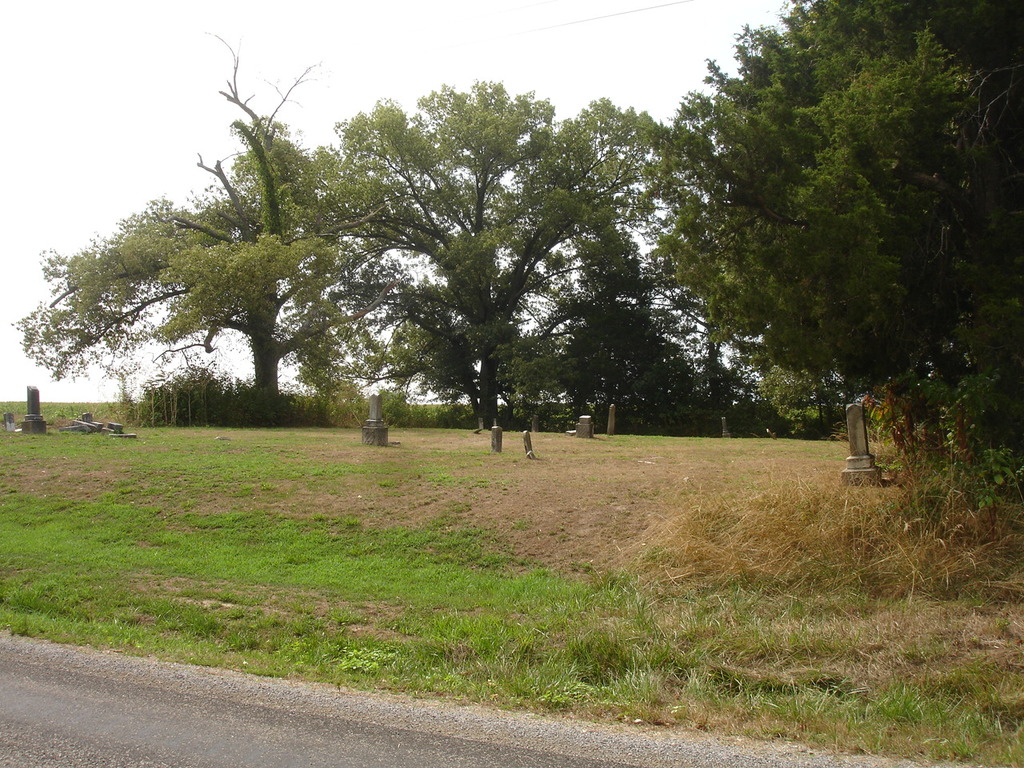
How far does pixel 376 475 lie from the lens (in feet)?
44.0

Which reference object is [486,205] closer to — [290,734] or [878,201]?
[878,201]

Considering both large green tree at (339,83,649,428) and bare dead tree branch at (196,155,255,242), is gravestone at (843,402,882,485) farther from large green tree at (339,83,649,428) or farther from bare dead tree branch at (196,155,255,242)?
bare dead tree branch at (196,155,255,242)

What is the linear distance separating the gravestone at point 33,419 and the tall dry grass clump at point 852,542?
677 inches

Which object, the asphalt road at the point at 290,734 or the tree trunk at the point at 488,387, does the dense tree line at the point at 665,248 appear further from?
the asphalt road at the point at 290,734

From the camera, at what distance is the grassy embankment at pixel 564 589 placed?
18.3 ft

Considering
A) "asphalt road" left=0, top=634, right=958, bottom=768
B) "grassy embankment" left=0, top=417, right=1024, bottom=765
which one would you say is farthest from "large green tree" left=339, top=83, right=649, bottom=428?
"asphalt road" left=0, top=634, right=958, bottom=768

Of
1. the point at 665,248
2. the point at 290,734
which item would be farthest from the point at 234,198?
the point at 290,734

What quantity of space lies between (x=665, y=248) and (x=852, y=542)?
176 inches

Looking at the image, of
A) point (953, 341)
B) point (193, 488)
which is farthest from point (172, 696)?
point (953, 341)

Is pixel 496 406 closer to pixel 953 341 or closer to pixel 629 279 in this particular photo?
pixel 629 279

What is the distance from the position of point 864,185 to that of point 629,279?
2980cm

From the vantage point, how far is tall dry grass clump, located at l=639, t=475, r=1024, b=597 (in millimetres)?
8094

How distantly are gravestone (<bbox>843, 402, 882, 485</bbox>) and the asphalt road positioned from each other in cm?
687

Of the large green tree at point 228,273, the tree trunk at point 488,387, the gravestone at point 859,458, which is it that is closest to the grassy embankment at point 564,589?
the gravestone at point 859,458
